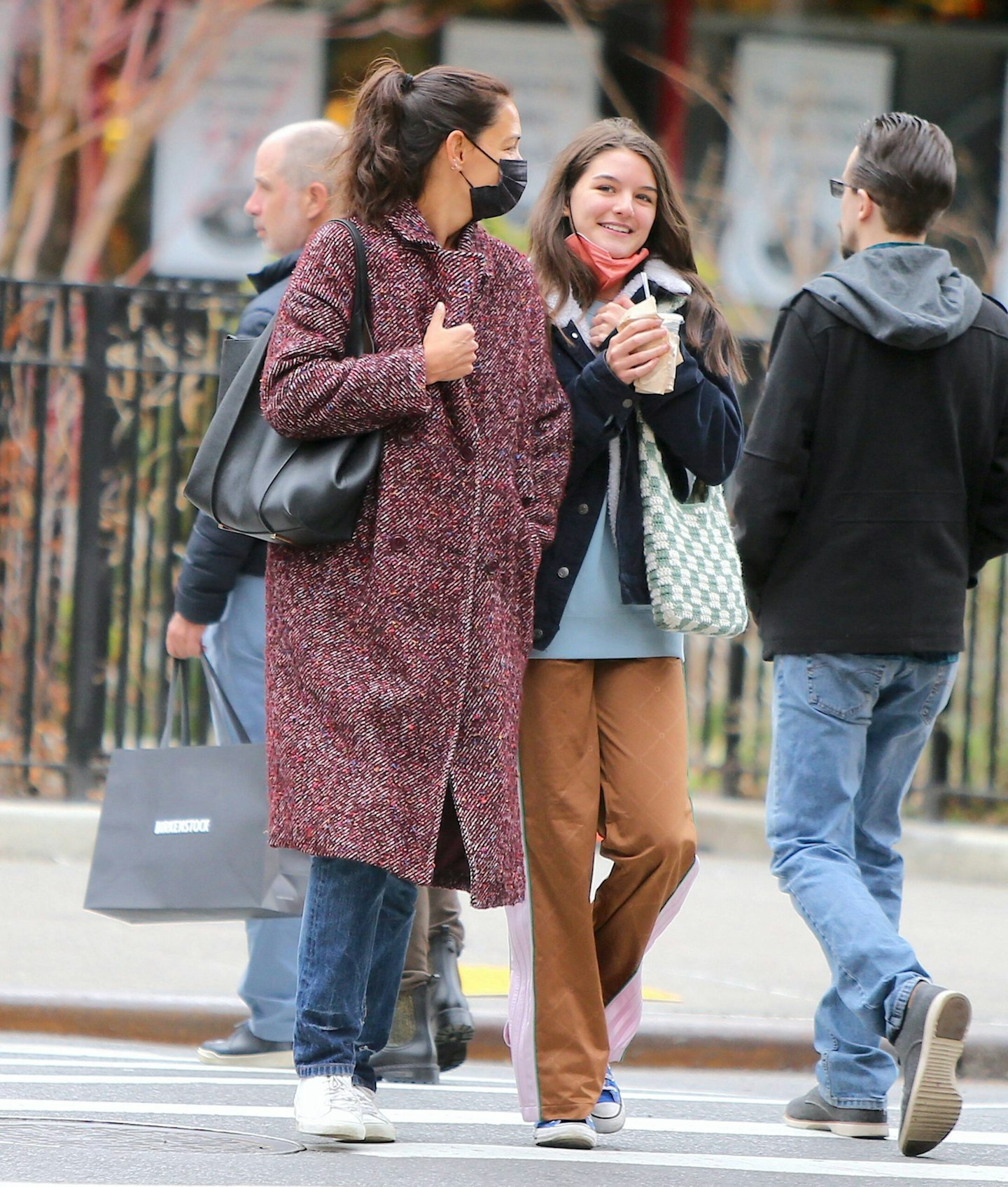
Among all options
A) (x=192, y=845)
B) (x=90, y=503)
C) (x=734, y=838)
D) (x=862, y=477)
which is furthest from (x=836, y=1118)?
(x=90, y=503)

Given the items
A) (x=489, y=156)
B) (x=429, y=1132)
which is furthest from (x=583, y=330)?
(x=429, y=1132)

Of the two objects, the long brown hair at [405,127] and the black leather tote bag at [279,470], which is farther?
the long brown hair at [405,127]

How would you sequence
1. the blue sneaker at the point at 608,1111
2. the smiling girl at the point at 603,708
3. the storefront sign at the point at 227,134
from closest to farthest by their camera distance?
the smiling girl at the point at 603,708 < the blue sneaker at the point at 608,1111 < the storefront sign at the point at 227,134

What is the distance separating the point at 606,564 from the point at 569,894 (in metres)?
0.66

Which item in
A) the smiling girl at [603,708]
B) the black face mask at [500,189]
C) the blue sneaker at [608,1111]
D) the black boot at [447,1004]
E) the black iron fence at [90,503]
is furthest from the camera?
the black iron fence at [90,503]

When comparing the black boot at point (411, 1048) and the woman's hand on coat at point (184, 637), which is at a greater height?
the woman's hand on coat at point (184, 637)

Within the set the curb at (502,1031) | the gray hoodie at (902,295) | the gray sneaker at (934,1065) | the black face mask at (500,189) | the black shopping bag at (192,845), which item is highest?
the black face mask at (500,189)

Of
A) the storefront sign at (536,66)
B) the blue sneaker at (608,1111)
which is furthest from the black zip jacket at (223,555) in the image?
the storefront sign at (536,66)

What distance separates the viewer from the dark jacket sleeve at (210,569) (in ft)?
16.8

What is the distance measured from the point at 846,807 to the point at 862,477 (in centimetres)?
71

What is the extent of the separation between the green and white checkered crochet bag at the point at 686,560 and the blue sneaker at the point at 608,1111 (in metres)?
0.94

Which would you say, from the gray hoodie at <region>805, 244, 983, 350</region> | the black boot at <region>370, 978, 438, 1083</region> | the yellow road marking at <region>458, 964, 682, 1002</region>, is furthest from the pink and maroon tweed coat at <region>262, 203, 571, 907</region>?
the yellow road marking at <region>458, 964, 682, 1002</region>

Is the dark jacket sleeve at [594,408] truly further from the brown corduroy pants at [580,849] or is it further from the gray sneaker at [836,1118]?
the gray sneaker at [836,1118]

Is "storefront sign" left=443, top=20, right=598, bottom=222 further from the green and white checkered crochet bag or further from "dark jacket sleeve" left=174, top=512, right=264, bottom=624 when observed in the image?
the green and white checkered crochet bag
